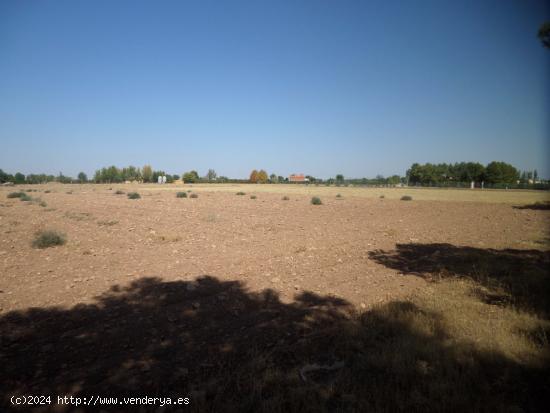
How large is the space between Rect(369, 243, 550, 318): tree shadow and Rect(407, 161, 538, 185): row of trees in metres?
131

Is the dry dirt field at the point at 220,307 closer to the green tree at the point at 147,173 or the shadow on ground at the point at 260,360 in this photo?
the shadow on ground at the point at 260,360

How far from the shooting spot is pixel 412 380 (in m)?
3.32

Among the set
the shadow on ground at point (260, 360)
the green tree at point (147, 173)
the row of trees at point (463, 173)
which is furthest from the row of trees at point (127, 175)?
the shadow on ground at point (260, 360)

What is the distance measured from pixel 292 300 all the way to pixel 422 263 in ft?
16.0

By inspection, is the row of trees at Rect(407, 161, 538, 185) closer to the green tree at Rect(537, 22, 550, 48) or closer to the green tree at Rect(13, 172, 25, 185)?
the green tree at Rect(537, 22, 550, 48)

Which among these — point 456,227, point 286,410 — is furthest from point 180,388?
point 456,227

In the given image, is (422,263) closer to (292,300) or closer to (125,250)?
(292,300)

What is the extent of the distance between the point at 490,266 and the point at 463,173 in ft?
479

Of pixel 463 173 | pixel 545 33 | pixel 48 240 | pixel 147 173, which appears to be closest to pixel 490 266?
pixel 545 33

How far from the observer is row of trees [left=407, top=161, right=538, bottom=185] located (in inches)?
4552

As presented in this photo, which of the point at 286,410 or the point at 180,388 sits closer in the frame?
the point at 286,410

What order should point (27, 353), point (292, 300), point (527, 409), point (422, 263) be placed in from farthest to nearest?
point (422, 263) < point (292, 300) < point (27, 353) < point (527, 409)

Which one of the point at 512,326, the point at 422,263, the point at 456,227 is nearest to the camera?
the point at 512,326

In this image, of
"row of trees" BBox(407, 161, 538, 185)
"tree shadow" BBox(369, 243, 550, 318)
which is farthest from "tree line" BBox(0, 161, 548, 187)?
"tree shadow" BBox(369, 243, 550, 318)
